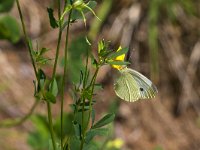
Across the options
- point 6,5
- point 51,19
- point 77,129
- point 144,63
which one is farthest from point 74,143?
point 144,63

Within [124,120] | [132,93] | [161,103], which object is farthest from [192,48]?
[132,93]

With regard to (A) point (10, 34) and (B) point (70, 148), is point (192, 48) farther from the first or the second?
(B) point (70, 148)

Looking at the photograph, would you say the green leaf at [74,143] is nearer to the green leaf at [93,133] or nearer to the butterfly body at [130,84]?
the green leaf at [93,133]

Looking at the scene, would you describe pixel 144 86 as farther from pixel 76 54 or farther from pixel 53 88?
pixel 76 54

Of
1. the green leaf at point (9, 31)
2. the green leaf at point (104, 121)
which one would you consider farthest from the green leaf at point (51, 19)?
the green leaf at point (9, 31)

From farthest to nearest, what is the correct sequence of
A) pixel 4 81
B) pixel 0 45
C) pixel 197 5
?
pixel 197 5 < pixel 0 45 < pixel 4 81

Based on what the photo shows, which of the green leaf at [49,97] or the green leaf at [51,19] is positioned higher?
the green leaf at [51,19]

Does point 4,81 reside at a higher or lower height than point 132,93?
lower
